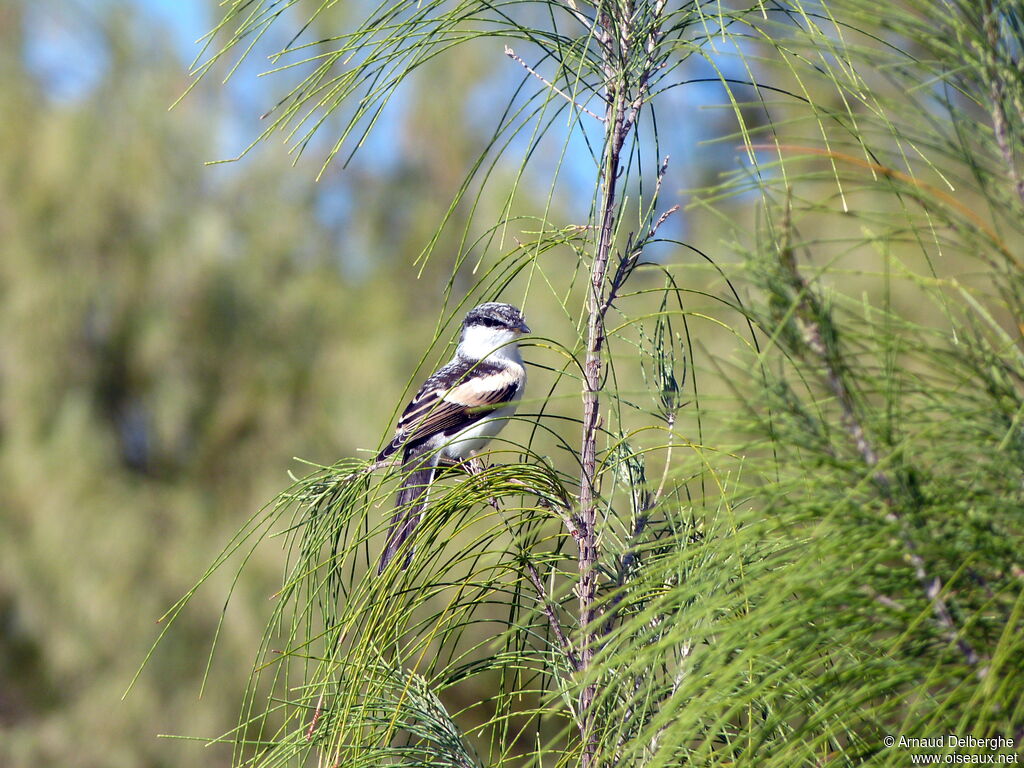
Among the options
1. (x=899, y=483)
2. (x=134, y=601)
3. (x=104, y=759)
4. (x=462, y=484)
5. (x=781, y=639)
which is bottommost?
(x=104, y=759)

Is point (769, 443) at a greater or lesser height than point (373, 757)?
greater

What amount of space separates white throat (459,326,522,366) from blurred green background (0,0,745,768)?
4.49 meters

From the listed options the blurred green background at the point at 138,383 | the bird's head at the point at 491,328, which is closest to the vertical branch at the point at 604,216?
the bird's head at the point at 491,328

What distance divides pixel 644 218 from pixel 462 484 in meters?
0.66

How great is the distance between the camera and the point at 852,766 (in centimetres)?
113

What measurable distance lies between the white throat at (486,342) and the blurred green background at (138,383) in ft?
14.7

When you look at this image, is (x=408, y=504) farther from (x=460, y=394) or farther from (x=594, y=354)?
(x=460, y=394)

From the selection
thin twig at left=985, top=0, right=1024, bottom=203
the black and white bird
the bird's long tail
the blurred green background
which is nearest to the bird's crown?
the black and white bird

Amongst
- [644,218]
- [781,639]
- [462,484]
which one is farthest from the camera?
[644,218]

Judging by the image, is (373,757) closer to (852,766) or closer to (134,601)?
(852,766)

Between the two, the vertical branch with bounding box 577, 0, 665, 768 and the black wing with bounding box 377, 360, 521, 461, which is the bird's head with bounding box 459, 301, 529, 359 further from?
the vertical branch with bounding box 577, 0, 665, 768

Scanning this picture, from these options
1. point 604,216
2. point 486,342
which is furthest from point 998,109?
point 486,342

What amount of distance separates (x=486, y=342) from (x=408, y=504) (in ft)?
9.35

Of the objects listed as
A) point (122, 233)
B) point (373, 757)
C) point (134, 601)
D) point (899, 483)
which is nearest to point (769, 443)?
point (899, 483)
